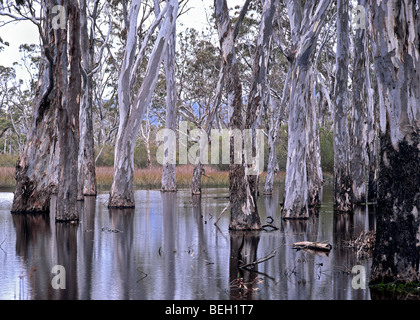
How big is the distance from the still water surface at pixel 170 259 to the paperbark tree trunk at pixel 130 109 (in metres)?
2.74

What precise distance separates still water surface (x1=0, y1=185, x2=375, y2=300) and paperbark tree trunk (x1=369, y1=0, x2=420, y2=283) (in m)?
0.56

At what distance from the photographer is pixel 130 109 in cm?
1878

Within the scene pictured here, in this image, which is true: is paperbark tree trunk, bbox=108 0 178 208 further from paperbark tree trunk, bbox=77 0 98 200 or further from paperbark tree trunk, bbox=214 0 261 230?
paperbark tree trunk, bbox=214 0 261 230

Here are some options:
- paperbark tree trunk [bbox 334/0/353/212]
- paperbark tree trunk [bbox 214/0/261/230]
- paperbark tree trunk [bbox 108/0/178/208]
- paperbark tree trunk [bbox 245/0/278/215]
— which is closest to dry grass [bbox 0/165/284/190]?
paperbark tree trunk [bbox 108/0/178/208]

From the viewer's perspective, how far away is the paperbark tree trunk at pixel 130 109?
56.8 ft

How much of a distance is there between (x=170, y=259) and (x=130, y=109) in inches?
417

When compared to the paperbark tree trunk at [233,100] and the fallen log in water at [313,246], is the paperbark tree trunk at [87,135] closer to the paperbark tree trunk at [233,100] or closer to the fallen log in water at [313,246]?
the paperbark tree trunk at [233,100]

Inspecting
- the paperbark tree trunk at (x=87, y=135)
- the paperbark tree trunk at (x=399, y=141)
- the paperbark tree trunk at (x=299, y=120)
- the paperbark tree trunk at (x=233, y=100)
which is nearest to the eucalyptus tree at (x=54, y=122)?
the paperbark tree trunk at (x=233, y=100)

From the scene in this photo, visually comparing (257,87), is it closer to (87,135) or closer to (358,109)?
(358,109)

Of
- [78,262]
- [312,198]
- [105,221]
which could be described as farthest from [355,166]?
[78,262]

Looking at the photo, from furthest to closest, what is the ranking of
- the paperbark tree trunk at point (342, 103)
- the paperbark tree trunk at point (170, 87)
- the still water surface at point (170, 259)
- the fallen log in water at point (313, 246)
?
the paperbark tree trunk at point (170, 87) < the paperbark tree trunk at point (342, 103) < the fallen log in water at point (313, 246) < the still water surface at point (170, 259)

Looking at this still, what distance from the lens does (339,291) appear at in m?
6.61

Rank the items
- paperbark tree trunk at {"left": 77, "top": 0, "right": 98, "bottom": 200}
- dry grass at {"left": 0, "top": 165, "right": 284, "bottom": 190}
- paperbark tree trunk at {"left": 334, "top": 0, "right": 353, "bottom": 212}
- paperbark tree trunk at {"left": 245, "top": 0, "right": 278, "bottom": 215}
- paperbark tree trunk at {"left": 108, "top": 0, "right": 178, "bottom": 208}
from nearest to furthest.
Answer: paperbark tree trunk at {"left": 245, "top": 0, "right": 278, "bottom": 215} < paperbark tree trunk at {"left": 108, "top": 0, "right": 178, "bottom": 208} < paperbark tree trunk at {"left": 334, "top": 0, "right": 353, "bottom": 212} < paperbark tree trunk at {"left": 77, "top": 0, "right": 98, "bottom": 200} < dry grass at {"left": 0, "top": 165, "right": 284, "bottom": 190}

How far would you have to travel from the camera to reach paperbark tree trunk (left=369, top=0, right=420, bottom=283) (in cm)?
628
